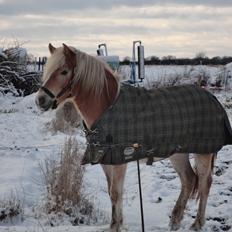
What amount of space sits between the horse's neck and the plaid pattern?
2.5 inches

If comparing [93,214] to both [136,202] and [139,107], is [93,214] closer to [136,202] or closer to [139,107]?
[136,202]

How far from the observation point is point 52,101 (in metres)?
4.11

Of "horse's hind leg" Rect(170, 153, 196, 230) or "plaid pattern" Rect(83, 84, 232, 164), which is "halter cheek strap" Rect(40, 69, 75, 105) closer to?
"plaid pattern" Rect(83, 84, 232, 164)

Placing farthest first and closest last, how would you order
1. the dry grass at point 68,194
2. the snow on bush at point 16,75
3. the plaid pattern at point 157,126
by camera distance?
1. the snow on bush at point 16,75
2. the dry grass at point 68,194
3. the plaid pattern at point 157,126

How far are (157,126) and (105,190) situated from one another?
8.05 feet

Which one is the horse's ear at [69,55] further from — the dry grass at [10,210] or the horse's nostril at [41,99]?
the dry grass at [10,210]

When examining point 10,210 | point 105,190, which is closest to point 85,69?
point 10,210

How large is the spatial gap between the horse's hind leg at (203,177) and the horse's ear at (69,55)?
66.7 inches

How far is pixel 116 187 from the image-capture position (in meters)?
4.45

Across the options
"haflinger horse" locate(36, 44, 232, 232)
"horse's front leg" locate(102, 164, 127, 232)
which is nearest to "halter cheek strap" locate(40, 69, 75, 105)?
"haflinger horse" locate(36, 44, 232, 232)

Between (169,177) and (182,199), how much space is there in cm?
221

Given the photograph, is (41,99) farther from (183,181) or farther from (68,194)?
(183,181)

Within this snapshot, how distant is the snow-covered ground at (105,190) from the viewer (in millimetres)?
5051

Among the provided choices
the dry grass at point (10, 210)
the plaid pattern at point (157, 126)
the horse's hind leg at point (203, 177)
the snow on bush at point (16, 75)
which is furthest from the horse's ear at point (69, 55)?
the snow on bush at point (16, 75)
